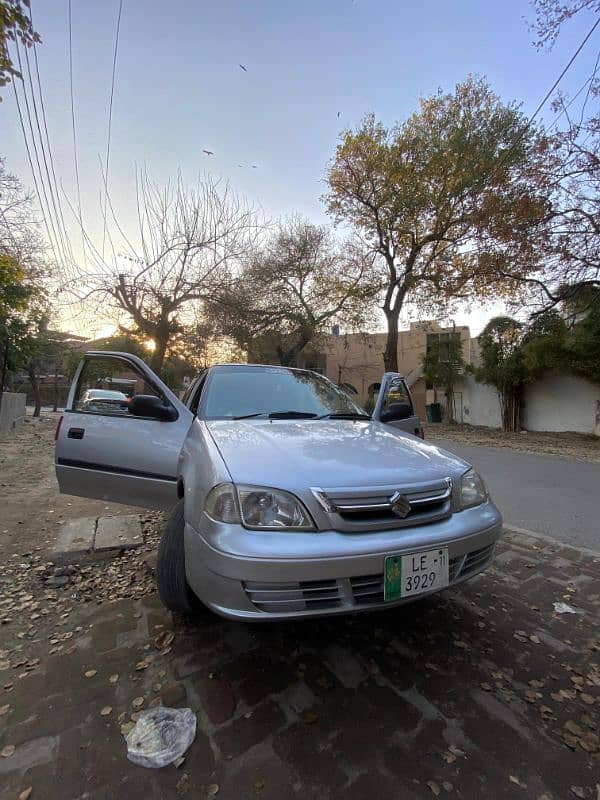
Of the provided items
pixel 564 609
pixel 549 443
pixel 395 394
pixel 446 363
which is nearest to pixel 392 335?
pixel 446 363

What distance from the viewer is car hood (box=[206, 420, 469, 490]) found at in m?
1.74

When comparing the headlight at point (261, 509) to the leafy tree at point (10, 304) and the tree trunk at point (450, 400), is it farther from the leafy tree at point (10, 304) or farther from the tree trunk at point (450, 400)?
the tree trunk at point (450, 400)

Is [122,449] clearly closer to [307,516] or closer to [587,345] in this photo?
[307,516]

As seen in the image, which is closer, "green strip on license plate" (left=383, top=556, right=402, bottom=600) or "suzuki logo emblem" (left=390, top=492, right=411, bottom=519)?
"green strip on license plate" (left=383, top=556, right=402, bottom=600)

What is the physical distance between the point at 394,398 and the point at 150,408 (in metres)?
2.10

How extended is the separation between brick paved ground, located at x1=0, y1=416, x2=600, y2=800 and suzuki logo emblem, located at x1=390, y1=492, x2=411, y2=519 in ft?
2.62

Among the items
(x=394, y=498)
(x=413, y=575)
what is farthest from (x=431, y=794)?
(x=394, y=498)

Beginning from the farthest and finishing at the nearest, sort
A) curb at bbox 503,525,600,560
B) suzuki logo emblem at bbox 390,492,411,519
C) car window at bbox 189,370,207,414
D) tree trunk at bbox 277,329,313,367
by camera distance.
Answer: tree trunk at bbox 277,329,313,367 < curb at bbox 503,525,600,560 < car window at bbox 189,370,207,414 < suzuki logo emblem at bbox 390,492,411,519

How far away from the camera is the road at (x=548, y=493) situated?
3.94 m

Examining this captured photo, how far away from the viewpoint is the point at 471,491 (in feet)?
6.88

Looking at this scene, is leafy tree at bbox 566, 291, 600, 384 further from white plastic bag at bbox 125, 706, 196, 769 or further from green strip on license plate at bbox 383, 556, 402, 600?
white plastic bag at bbox 125, 706, 196, 769

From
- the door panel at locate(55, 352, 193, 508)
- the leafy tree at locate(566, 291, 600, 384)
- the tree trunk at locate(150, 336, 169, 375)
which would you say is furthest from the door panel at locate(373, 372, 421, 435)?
the tree trunk at locate(150, 336, 169, 375)

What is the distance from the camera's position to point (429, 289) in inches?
581

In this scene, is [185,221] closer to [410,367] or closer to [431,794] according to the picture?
[431,794]
